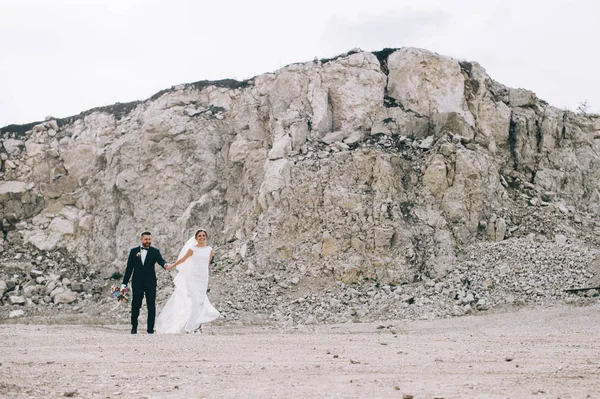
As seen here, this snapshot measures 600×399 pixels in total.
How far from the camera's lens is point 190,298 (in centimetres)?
1145

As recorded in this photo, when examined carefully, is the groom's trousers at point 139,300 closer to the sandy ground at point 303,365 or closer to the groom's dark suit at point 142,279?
the groom's dark suit at point 142,279

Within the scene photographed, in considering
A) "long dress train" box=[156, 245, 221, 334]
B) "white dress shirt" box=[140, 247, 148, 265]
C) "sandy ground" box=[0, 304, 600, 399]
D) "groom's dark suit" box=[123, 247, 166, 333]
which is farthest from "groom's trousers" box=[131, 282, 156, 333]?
"sandy ground" box=[0, 304, 600, 399]

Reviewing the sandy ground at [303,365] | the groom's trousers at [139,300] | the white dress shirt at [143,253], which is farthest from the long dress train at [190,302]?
the sandy ground at [303,365]

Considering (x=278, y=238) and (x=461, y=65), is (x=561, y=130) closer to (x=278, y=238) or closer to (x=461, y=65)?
(x=461, y=65)

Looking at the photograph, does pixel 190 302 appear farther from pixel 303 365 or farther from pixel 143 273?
pixel 303 365

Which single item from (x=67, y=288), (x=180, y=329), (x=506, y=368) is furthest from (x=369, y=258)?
(x=506, y=368)

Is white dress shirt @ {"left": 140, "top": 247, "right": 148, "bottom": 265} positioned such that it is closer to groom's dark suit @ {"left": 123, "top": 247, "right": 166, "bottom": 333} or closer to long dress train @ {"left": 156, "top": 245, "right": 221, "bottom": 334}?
groom's dark suit @ {"left": 123, "top": 247, "right": 166, "bottom": 333}

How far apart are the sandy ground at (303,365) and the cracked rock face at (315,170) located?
7660 mm

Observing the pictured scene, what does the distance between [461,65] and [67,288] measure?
48.0 ft

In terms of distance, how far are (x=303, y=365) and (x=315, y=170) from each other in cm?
1255

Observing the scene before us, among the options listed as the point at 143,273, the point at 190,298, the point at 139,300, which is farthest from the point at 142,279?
the point at 190,298

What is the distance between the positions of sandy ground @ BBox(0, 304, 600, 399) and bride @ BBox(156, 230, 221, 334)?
75.3 inches

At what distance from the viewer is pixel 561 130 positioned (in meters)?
21.7

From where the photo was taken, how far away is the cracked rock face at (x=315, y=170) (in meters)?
17.9
